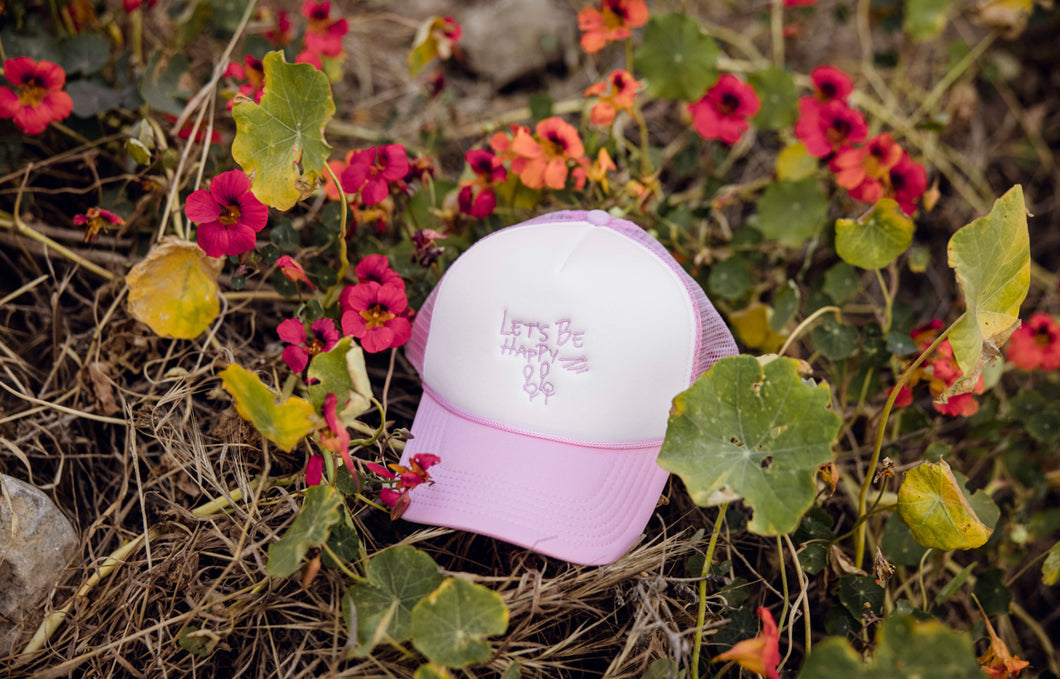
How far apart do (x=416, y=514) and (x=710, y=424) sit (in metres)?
0.45

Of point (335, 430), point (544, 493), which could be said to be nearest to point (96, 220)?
point (335, 430)

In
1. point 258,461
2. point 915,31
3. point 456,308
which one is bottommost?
point 258,461

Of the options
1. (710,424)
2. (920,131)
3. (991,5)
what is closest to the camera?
(710,424)

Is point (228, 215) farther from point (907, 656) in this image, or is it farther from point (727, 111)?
point (907, 656)

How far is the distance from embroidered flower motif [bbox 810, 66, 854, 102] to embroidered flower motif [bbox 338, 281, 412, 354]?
98cm

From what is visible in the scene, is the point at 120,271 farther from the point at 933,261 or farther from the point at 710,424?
the point at 933,261

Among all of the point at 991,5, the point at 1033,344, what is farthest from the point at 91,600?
the point at 991,5

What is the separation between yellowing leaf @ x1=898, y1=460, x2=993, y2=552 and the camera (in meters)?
1.01

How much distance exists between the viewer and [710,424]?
39.0 inches

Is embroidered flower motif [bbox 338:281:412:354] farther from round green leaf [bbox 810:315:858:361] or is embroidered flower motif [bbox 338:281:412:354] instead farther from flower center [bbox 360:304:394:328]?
round green leaf [bbox 810:315:858:361]

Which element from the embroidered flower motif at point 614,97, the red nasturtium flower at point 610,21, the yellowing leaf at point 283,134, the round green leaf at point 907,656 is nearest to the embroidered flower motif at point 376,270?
the yellowing leaf at point 283,134

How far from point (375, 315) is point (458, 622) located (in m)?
0.51

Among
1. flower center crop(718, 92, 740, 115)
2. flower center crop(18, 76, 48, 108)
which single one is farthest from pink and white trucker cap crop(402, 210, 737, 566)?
flower center crop(18, 76, 48, 108)

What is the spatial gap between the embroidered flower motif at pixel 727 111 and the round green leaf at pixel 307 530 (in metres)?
1.03
